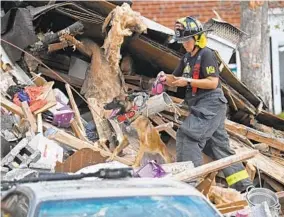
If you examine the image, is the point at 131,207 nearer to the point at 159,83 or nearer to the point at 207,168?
the point at 207,168

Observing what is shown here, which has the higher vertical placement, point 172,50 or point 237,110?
point 172,50

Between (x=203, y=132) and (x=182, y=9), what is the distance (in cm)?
725

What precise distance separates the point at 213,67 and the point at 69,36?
7.18ft

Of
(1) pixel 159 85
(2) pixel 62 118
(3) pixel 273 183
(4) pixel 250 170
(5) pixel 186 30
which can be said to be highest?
(5) pixel 186 30

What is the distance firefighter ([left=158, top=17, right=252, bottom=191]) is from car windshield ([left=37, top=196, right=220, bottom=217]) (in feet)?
8.21

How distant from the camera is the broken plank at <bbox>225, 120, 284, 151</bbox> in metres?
7.63

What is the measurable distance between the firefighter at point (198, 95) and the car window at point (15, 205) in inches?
112

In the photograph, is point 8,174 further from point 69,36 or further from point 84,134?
point 69,36

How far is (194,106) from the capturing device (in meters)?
6.45

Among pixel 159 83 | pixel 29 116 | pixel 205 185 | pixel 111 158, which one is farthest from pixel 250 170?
pixel 29 116

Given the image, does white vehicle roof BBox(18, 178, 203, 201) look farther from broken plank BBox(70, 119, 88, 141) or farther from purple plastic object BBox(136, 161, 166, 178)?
broken plank BBox(70, 119, 88, 141)

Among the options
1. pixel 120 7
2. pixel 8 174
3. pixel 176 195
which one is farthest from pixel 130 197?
pixel 120 7

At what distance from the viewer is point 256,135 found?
7.75m

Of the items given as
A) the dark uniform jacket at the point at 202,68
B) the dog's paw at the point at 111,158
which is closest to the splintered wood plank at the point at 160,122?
the dark uniform jacket at the point at 202,68
